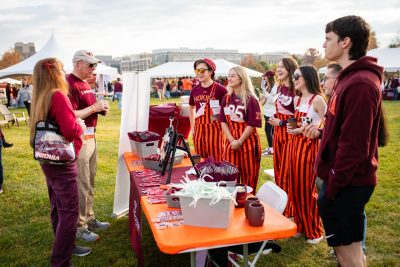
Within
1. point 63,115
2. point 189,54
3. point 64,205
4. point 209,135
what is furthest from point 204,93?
point 189,54

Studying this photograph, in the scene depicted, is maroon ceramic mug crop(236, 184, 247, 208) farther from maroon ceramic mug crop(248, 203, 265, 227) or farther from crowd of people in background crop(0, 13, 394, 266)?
crowd of people in background crop(0, 13, 394, 266)

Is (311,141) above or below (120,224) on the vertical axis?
above

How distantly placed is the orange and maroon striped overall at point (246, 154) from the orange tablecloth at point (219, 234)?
5.74 feet

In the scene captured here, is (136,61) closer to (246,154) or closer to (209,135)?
(209,135)

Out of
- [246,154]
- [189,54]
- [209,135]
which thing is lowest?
[246,154]

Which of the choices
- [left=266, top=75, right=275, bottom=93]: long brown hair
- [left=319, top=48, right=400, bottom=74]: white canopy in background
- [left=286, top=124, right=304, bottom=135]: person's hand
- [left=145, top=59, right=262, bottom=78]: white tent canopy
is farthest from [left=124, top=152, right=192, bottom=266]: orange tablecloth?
[left=145, top=59, right=262, bottom=78]: white tent canopy

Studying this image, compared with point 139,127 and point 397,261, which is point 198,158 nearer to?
point 139,127

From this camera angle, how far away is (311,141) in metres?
3.38

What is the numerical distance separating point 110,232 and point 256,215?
243 centimetres

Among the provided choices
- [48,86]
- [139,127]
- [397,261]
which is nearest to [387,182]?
[397,261]

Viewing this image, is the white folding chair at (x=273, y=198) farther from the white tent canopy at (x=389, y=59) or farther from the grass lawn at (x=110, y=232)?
the white tent canopy at (x=389, y=59)

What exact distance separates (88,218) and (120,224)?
370 mm

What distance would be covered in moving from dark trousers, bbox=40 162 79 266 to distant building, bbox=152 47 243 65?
440ft

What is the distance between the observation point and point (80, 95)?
3.39 meters
